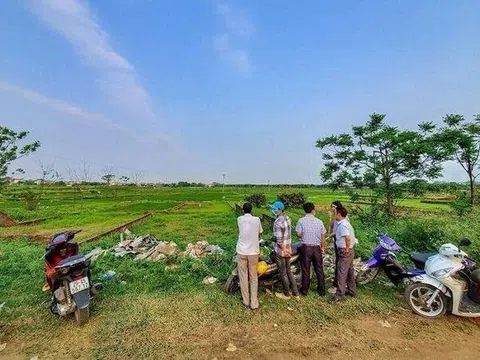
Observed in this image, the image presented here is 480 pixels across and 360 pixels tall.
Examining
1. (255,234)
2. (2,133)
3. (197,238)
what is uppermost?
(2,133)

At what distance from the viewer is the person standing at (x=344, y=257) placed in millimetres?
5008

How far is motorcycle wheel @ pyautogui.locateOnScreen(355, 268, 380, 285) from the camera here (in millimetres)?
5754

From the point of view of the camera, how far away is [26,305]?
4.91 meters

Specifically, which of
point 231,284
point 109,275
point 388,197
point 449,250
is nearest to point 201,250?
point 109,275

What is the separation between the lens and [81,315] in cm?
418

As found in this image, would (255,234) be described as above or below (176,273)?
above

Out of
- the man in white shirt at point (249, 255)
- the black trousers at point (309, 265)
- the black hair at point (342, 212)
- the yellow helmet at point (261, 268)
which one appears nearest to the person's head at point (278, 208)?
the man in white shirt at point (249, 255)

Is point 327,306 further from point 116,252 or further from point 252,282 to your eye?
point 116,252

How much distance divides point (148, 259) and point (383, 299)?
5.14 metres

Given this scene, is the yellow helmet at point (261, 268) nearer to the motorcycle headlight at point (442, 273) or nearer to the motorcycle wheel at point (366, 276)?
the motorcycle wheel at point (366, 276)

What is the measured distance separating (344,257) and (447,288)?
1.48 metres

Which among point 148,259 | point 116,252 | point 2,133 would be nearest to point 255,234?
point 148,259

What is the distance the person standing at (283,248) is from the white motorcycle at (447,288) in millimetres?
1822

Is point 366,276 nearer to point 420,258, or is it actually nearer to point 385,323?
point 420,258
